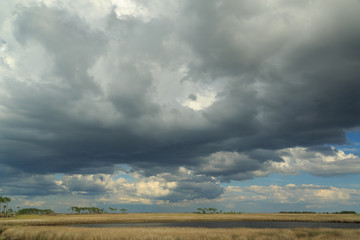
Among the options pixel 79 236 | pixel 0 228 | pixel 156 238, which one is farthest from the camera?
pixel 0 228

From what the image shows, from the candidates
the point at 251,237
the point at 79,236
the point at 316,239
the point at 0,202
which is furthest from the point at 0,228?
the point at 0,202

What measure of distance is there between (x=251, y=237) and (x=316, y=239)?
10.3 meters

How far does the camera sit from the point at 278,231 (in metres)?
48.5

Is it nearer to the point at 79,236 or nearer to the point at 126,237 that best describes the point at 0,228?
the point at 79,236

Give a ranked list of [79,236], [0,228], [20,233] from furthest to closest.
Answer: [0,228], [20,233], [79,236]

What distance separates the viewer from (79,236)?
47469mm

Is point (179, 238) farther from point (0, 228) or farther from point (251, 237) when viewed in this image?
point (0, 228)

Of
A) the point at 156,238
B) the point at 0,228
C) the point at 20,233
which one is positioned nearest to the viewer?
the point at 156,238

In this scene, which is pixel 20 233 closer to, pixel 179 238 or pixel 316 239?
pixel 179 238

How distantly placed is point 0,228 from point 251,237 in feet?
215

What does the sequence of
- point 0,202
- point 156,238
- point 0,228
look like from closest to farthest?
point 156,238 < point 0,228 < point 0,202

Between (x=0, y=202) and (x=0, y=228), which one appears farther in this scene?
(x=0, y=202)

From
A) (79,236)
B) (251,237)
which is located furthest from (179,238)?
(79,236)

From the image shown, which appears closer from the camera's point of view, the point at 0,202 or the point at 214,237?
the point at 214,237
